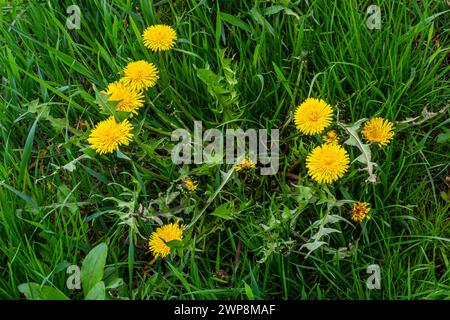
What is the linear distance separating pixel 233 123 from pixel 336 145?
43 centimetres

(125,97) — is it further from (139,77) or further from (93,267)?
(93,267)

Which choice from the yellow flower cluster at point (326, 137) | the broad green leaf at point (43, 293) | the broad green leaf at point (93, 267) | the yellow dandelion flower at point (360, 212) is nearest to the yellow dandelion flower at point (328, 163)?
the yellow flower cluster at point (326, 137)

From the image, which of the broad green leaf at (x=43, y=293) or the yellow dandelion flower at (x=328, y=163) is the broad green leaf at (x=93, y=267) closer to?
the broad green leaf at (x=43, y=293)

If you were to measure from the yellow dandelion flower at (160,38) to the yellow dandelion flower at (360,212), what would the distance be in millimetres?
934

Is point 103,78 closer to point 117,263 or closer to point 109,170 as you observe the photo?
point 109,170

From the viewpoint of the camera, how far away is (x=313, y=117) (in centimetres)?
196

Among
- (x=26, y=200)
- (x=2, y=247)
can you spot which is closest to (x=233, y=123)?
(x=26, y=200)

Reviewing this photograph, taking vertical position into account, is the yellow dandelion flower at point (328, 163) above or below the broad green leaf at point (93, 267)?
above

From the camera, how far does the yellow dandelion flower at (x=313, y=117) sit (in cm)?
196

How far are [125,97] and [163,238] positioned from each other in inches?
20.8

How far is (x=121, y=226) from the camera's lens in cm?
211

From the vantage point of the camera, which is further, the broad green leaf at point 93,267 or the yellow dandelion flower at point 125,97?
the yellow dandelion flower at point 125,97

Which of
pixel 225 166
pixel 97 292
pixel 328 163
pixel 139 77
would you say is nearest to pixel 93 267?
pixel 97 292

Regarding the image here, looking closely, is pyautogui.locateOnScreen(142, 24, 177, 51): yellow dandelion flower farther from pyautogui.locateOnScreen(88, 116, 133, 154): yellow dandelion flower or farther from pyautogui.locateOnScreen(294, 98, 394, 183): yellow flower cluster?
pyautogui.locateOnScreen(294, 98, 394, 183): yellow flower cluster
